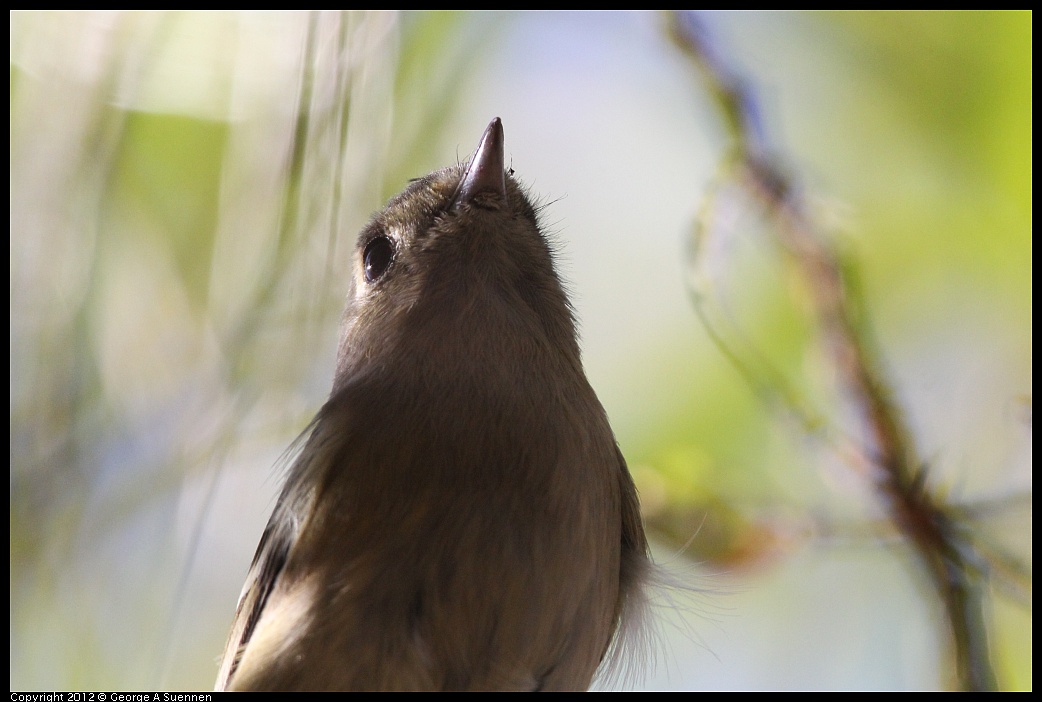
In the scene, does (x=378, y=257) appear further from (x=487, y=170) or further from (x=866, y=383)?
(x=866, y=383)

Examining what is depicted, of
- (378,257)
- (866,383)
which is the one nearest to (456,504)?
(378,257)

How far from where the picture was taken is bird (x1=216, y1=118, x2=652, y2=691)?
7.16 feet

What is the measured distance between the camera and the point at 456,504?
2229mm

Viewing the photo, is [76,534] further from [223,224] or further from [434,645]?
[434,645]

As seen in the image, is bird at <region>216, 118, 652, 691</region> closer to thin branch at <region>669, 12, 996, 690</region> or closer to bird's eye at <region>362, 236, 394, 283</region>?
bird's eye at <region>362, 236, 394, 283</region>

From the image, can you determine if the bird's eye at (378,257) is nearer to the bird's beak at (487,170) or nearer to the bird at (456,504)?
the bird at (456,504)

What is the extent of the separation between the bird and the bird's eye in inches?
3.1

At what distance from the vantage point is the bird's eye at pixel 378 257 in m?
2.97

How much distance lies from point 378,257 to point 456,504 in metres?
1.08

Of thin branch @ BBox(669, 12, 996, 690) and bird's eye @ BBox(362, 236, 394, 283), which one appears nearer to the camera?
thin branch @ BBox(669, 12, 996, 690)

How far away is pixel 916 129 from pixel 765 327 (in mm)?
964

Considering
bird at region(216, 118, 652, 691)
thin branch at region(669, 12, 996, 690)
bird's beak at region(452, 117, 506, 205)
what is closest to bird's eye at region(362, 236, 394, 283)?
bird at region(216, 118, 652, 691)

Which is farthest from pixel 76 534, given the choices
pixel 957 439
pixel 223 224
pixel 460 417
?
pixel 957 439

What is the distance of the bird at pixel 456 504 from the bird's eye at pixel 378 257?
0.25ft
